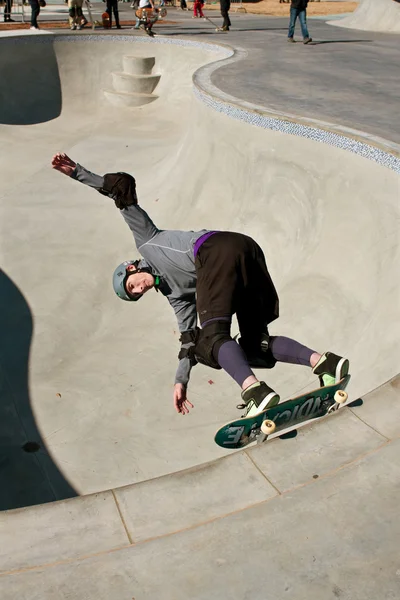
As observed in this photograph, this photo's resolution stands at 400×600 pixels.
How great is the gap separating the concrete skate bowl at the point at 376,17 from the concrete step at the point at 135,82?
29.8ft

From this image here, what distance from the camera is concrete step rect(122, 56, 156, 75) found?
18.4 meters

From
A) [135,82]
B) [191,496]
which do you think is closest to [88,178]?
[191,496]

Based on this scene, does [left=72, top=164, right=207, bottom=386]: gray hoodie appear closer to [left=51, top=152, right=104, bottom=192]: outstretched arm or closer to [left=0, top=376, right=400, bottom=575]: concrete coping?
[left=51, top=152, right=104, bottom=192]: outstretched arm

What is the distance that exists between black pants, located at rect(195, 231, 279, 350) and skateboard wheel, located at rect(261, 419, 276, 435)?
76 centimetres

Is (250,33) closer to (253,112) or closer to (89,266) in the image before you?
(253,112)

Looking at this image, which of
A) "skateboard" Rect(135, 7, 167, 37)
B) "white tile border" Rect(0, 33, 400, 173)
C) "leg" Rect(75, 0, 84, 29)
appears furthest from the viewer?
"leg" Rect(75, 0, 84, 29)

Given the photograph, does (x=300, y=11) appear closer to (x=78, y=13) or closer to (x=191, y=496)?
(x=78, y=13)

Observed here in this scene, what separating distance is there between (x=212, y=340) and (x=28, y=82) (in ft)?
52.0

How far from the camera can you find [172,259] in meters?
4.23

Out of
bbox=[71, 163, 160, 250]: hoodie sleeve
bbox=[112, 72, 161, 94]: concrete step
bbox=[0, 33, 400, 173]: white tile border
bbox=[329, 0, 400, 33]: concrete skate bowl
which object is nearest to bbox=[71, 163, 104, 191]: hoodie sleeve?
bbox=[71, 163, 160, 250]: hoodie sleeve

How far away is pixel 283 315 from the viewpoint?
7.56 meters

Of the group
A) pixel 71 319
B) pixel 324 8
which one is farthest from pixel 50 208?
pixel 324 8

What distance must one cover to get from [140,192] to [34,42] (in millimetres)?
8884

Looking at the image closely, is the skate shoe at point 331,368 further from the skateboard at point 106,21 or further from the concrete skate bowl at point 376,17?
the skateboard at point 106,21
